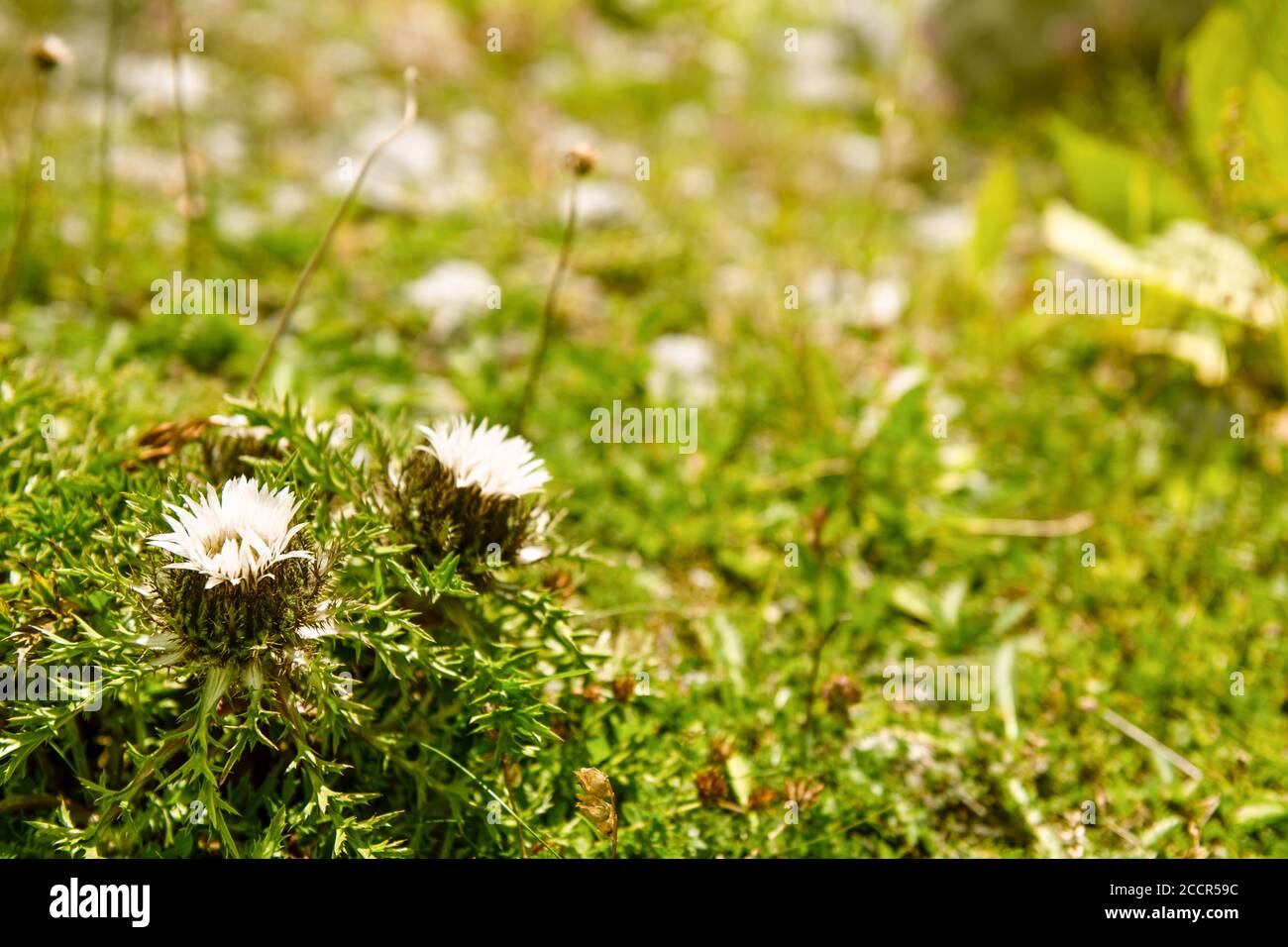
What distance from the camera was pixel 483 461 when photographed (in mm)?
1532

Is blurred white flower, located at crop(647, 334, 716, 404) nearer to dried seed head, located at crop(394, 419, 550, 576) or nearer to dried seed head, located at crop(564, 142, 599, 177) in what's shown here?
dried seed head, located at crop(564, 142, 599, 177)

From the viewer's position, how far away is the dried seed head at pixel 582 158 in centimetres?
201

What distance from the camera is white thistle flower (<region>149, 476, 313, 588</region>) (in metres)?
1.28

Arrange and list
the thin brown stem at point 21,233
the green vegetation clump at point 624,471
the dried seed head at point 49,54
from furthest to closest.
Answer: the thin brown stem at point 21,233
the dried seed head at point 49,54
the green vegetation clump at point 624,471

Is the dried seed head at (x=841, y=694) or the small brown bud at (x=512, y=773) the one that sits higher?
the dried seed head at (x=841, y=694)

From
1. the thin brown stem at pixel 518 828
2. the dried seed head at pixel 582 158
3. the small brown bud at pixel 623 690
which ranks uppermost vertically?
the dried seed head at pixel 582 158

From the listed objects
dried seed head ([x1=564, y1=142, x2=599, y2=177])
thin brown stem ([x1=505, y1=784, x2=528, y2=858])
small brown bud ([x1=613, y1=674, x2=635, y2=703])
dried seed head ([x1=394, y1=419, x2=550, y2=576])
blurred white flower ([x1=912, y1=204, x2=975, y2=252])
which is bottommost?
thin brown stem ([x1=505, y1=784, x2=528, y2=858])

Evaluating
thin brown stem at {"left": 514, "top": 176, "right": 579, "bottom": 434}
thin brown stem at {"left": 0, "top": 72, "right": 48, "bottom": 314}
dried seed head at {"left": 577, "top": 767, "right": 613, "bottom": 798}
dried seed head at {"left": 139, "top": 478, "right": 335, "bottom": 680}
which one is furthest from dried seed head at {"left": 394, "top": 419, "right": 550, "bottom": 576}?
thin brown stem at {"left": 0, "top": 72, "right": 48, "bottom": 314}

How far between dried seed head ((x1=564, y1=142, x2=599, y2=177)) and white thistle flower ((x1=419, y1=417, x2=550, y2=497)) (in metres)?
0.76

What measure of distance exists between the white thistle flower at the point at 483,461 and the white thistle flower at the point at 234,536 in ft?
0.85

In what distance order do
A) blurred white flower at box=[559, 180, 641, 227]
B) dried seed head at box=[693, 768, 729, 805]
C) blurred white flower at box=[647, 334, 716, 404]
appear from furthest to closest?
blurred white flower at box=[559, 180, 641, 227]
blurred white flower at box=[647, 334, 716, 404]
dried seed head at box=[693, 768, 729, 805]

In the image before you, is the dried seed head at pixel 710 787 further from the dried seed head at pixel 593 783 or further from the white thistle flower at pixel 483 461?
the white thistle flower at pixel 483 461

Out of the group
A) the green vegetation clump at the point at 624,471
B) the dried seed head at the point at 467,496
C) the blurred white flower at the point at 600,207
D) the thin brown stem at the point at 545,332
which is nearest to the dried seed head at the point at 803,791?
the green vegetation clump at the point at 624,471
